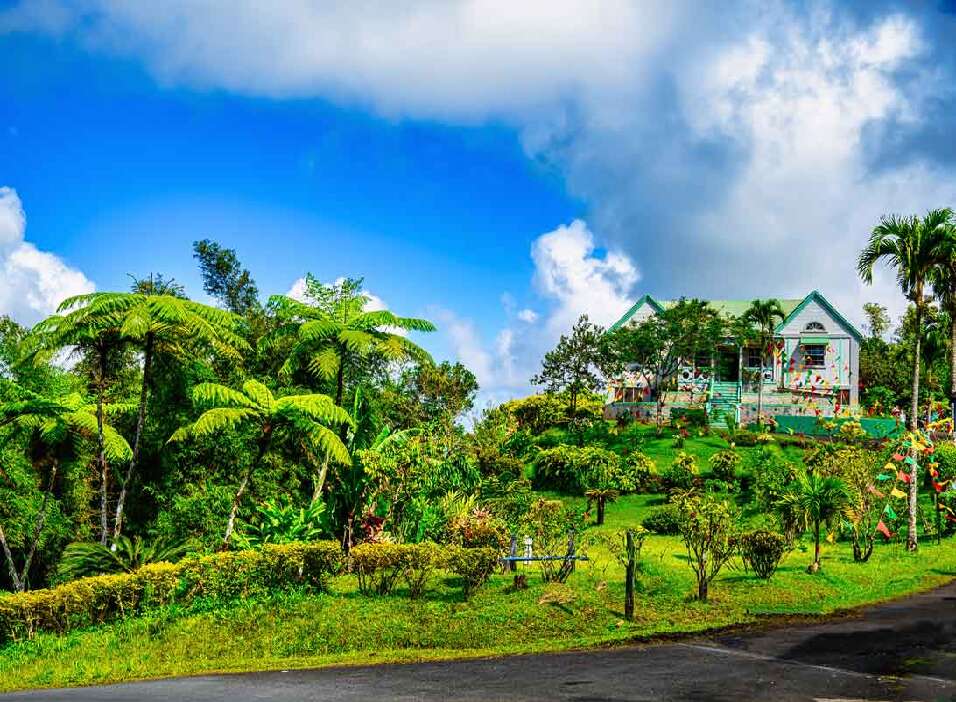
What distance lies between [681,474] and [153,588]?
2538 centimetres

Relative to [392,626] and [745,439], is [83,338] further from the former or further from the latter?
[745,439]

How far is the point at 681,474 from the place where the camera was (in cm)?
3612

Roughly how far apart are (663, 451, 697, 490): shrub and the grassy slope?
56.0 ft

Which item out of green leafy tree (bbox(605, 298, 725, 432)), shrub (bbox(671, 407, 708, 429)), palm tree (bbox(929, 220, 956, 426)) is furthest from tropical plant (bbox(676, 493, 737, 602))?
green leafy tree (bbox(605, 298, 725, 432))

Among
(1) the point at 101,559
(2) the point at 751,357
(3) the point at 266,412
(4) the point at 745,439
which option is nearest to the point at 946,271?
(4) the point at 745,439

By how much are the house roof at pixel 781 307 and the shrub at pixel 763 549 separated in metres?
34.0

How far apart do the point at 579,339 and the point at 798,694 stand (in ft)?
123

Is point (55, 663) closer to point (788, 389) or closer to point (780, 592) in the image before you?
point (780, 592)

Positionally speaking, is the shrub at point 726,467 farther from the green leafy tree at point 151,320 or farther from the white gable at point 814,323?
the green leafy tree at point 151,320

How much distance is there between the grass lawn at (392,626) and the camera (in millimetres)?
13594

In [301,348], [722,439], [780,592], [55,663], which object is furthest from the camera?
[722,439]

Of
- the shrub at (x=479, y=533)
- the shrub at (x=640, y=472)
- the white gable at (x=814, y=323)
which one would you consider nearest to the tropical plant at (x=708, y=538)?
the shrub at (x=479, y=533)

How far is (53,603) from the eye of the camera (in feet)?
51.1

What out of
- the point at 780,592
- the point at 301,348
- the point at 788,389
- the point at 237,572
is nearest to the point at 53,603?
the point at 237,572
